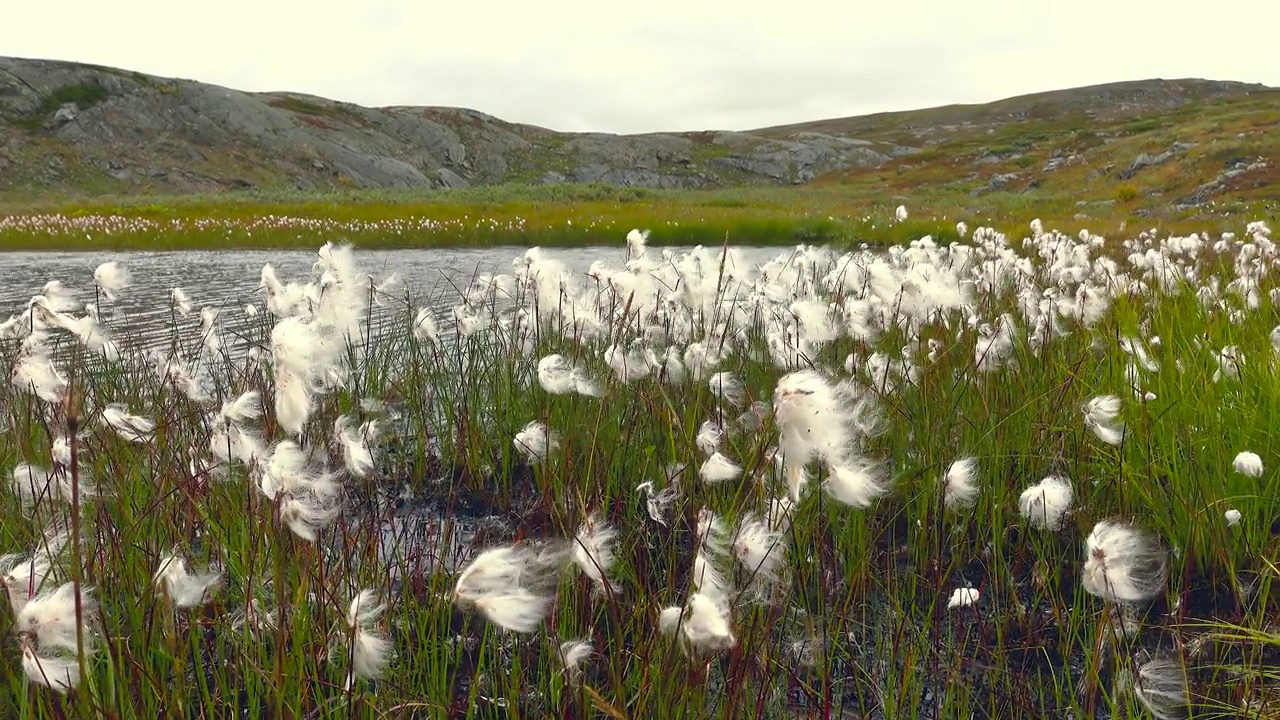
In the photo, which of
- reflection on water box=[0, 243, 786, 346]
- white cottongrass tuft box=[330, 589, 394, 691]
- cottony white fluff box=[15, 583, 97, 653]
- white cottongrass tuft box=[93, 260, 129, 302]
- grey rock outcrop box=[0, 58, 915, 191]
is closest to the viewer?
cottony white fluff box=[15, 583, 97, 653]

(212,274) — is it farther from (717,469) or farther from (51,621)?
(51,621)

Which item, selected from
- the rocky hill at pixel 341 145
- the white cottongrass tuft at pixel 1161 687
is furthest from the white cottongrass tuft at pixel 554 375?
the rocky hill at pixel 341 145

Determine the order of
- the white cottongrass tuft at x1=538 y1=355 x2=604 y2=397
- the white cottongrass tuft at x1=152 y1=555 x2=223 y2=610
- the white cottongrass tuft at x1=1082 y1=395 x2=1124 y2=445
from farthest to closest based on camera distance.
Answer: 1. the white cottongrass tuft at x1=538 y1=355 x2=604 y2=397
2. the white cottongrass tuft at x1=1082 y1=395 x2=1124 y2=445
3. the white cottongrass tuft at x1=152 y1=555 x2=223 y2=610

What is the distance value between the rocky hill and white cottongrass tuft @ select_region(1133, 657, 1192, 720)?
51209 mm

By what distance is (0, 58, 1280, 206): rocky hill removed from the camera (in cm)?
4791

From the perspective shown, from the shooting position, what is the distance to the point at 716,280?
4102mm

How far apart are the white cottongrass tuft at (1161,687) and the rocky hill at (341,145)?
168 feet

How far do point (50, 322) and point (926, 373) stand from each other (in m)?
3.12

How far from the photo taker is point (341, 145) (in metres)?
58.8

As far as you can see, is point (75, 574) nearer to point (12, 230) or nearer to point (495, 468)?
point (495, 468)

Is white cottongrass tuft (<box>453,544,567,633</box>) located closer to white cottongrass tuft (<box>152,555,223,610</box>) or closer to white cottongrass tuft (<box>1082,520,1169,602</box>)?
white cottongrass tuft (<box>152,555,223,610</box>)

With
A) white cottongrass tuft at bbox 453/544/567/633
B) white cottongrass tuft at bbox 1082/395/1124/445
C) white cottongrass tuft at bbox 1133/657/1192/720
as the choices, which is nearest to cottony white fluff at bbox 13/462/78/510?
white cottongrass tuft at bbox 453/544/567/633

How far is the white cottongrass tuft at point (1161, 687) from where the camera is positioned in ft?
5.93

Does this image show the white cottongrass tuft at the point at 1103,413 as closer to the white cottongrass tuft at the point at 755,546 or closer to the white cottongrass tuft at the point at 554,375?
the white cottongrass tuft at the point at 755,546
